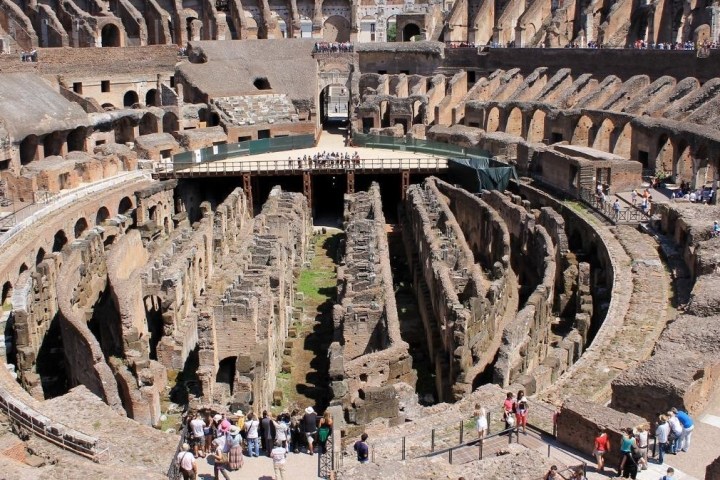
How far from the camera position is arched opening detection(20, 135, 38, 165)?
3959cm

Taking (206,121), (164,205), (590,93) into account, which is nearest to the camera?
(164,205)

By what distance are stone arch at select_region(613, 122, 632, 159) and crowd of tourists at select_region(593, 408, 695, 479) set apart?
26914 millimetres

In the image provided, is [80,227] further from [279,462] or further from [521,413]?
[521,413]

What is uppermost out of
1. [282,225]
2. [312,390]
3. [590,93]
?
[590,93]

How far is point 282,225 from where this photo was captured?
1208 inches

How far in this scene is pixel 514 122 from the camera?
4766 cm

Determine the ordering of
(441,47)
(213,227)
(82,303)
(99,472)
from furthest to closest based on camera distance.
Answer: (441,47)
(213,227)
(82,303)
(99,472)

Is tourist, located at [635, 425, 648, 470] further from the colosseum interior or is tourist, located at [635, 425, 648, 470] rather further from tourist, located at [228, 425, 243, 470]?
tourist, located at [228, 425, 243, 470]

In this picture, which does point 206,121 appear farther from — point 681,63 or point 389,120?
point 681,63

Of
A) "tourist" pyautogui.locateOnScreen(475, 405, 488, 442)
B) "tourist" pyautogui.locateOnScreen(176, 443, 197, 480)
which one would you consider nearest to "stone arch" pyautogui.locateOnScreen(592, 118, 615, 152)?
"tourist" pyautogui.locateOnScreen(475, 405, 488, 442)

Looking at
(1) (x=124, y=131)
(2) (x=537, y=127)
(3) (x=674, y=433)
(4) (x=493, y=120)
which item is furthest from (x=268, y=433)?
(4) (x=493, y=120)

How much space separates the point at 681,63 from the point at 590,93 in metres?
4.51

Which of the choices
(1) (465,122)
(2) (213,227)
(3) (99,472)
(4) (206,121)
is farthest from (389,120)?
(3) (99,472)

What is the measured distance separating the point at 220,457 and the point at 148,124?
3621 centimetres
